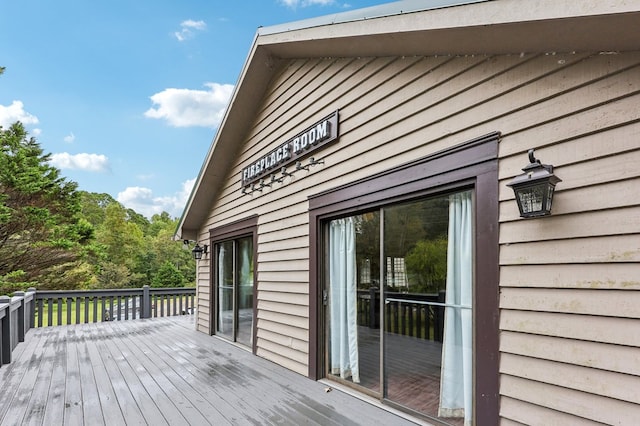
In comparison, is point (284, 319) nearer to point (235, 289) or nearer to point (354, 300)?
point (354, 300)

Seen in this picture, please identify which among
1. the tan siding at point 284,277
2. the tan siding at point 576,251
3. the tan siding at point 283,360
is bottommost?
the tan siding at point 283,360

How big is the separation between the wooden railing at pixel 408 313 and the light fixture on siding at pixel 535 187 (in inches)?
37.3

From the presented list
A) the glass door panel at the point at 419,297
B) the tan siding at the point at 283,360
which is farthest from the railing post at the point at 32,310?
the glass door panel at the point at 419,297

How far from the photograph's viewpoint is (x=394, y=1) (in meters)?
2.75

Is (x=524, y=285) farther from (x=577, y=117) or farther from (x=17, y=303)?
(x=17, y=303)

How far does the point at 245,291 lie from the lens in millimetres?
5918

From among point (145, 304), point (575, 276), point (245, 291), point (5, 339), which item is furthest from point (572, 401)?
point (145, 304)

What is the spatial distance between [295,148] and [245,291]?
2586 mm

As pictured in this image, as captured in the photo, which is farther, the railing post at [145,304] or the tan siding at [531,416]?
the railing post at [145,304]

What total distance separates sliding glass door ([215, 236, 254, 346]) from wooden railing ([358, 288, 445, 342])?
2.72m

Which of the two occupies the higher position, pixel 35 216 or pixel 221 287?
pixel 35 216

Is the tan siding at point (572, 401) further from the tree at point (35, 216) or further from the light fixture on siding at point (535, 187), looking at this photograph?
the tree at point (35, 216)

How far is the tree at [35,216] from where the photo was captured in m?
12.7

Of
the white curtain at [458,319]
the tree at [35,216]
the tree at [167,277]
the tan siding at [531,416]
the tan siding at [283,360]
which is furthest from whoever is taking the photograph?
the tree at [167,277]
